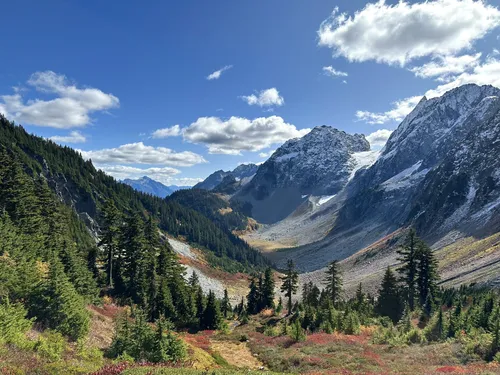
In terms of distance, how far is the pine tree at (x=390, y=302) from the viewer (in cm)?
4450

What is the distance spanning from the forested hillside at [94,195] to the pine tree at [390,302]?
3826 cm

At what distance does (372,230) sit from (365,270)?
84.1 metres

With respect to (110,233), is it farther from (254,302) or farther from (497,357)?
(497,357)

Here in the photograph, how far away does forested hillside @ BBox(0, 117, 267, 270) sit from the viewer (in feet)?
308

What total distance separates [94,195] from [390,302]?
9419cm

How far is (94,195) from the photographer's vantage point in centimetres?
10731

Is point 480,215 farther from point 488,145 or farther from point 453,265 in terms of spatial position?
point 488,145

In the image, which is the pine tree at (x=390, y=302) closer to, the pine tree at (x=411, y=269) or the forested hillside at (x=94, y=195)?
the pine tree at (x=411, y=269)

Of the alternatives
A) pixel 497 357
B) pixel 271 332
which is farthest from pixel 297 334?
pixel 497 357

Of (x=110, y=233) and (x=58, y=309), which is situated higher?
(x=110, y=233)

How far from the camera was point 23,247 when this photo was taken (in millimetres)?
31031

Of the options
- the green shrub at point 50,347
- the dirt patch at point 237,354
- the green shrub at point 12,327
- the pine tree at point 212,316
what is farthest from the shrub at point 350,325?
the green shrub at point 12,327

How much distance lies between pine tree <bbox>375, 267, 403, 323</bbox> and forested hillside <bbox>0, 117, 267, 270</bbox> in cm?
3826

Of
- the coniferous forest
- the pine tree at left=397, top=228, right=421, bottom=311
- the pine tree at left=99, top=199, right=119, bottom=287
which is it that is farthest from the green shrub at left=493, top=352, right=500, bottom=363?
the pine tree at left=99, top=199, right=119, bottom=287
